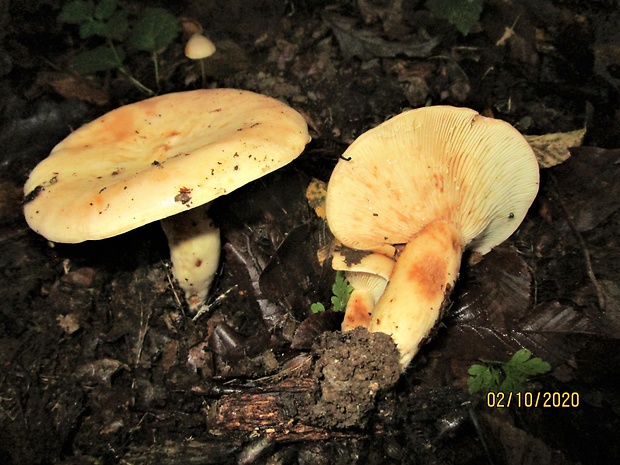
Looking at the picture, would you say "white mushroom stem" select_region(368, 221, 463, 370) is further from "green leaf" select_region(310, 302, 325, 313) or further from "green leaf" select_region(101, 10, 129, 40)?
"green leaf" select_region(101, 10, 129, 40)

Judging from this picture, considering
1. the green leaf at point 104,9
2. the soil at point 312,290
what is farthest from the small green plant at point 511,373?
the green leaf at point 104,9

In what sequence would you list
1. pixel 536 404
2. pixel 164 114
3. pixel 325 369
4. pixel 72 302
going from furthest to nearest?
pixel 72 302 < pixel 164 114 < pixel 536 404 < pixel 325 369

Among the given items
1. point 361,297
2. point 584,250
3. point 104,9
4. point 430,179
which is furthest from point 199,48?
point 584,250

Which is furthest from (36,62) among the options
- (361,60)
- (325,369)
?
(325,369)

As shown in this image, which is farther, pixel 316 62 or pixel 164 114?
pixel 316 62

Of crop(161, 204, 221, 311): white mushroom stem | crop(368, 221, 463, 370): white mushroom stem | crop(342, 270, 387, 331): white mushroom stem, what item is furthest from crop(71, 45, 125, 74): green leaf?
crop(368, 221, 463, 370): white mushroom stem

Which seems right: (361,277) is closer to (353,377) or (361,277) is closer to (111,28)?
(353,377)

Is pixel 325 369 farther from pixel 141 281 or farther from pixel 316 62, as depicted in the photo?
pixel 316 62
